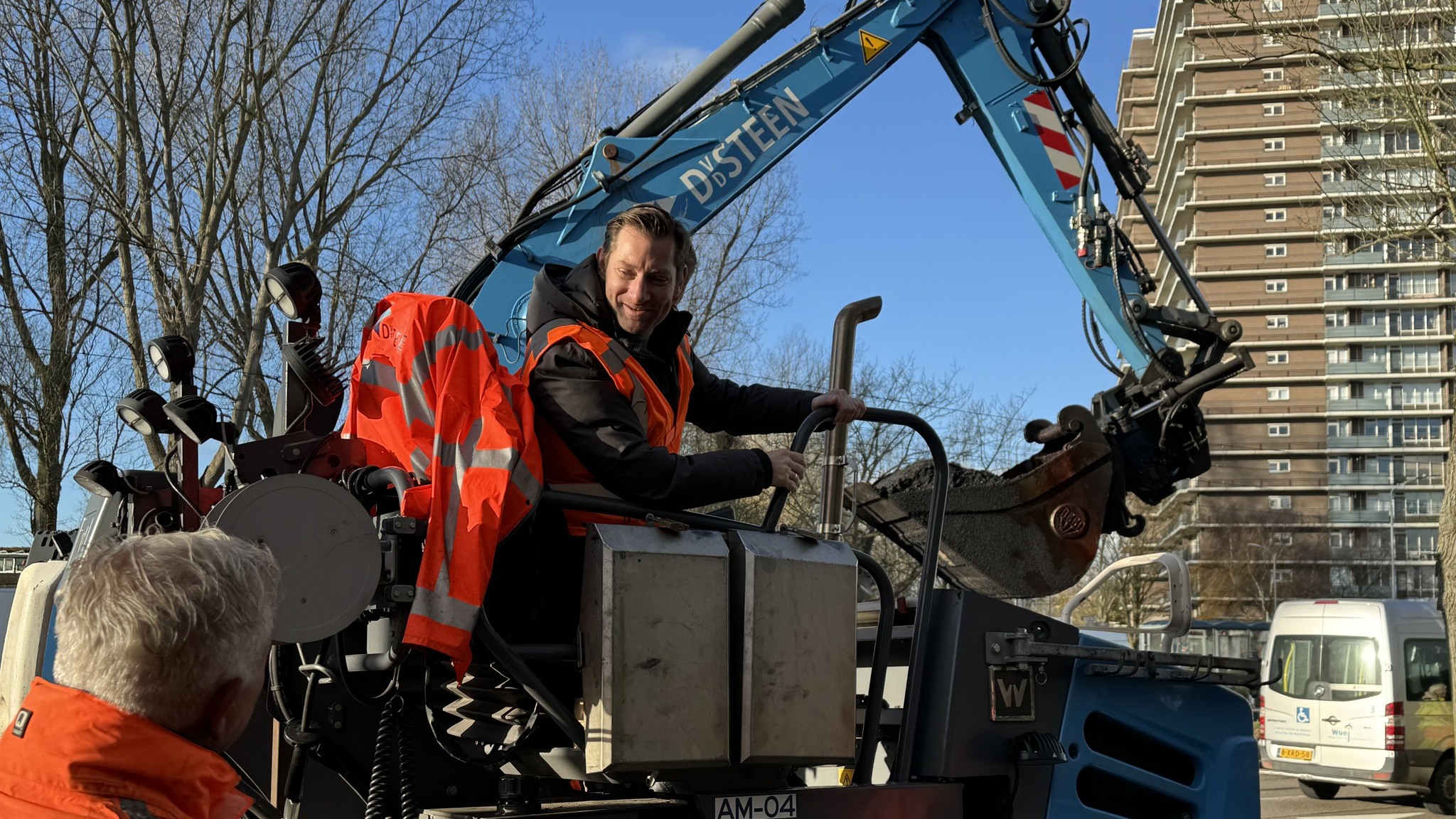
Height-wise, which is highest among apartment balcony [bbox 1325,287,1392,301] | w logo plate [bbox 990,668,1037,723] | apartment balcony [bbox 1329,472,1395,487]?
apartment balcony [bbox 1325,287,1392,301]

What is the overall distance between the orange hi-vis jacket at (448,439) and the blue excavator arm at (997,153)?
93.0 inches

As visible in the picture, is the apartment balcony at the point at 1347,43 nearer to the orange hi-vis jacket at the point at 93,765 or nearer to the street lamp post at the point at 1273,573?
the orange hi-vis jacket at the point at 93,765

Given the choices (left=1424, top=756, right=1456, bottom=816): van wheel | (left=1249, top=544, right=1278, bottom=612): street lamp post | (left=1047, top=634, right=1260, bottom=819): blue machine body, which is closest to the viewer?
(left=1047, top=634, right=1260, bottom=819): blue machine body

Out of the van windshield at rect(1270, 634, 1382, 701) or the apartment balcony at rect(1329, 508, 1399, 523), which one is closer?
the van windshield at rect(1270, 634, 1382, 701)

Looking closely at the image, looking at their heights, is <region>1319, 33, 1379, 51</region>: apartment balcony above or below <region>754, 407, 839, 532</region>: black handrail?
above

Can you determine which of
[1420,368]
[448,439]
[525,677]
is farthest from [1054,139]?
[1420,368]

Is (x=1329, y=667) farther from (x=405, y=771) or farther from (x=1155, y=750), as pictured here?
(x=405, y=771)

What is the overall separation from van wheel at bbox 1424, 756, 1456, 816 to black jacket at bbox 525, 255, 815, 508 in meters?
13.1

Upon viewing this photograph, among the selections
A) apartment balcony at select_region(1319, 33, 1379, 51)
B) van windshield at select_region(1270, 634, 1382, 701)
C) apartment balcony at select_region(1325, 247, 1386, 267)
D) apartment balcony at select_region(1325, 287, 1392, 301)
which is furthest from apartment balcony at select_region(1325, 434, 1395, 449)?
apartment balcony at select_region(1319, 33, 1379, 51)

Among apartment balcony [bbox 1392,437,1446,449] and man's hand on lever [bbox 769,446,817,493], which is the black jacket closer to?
man's hand on lever [bbox 769,446,817,493]

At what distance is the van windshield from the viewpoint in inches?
583

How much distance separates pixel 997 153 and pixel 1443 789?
35.5 ft

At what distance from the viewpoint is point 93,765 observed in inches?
61.2

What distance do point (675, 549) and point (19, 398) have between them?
16.5m
